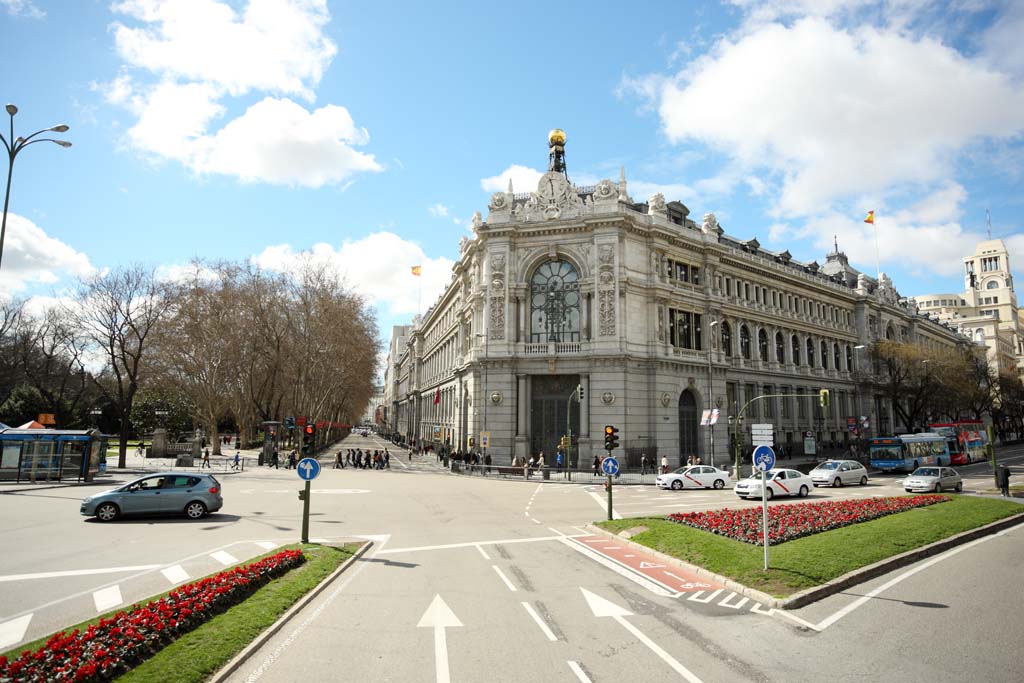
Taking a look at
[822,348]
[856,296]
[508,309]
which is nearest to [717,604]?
[508,309]

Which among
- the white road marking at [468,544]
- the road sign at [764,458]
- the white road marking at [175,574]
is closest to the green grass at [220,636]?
the white road marking at [175,574]

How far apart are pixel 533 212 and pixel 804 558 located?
36877 millimetres

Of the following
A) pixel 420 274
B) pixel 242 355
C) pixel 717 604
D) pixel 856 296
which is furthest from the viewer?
pixel 420 274

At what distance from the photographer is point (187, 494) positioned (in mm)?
19641

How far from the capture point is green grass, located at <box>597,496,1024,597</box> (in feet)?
38.9

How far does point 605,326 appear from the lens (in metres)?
43.7

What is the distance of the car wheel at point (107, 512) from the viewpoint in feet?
61.5

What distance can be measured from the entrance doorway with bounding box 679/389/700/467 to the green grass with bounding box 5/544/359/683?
39568 millimetres

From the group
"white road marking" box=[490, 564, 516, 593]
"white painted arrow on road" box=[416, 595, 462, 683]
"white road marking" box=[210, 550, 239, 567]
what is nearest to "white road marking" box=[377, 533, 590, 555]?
"white road marking" box=[490, 564, 516, 593]

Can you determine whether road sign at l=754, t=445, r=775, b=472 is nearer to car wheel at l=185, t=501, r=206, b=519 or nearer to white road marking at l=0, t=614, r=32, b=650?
white road marking at l=0, t=614, r=32, b=650

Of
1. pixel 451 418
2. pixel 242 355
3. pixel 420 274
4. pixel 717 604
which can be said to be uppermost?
pixel 420 274

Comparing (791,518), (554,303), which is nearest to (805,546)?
(791,518)

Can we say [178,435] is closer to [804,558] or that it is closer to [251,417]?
[251,417]

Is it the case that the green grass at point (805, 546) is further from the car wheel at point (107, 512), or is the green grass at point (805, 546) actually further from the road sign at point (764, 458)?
the car wheel at point (107, 512)
